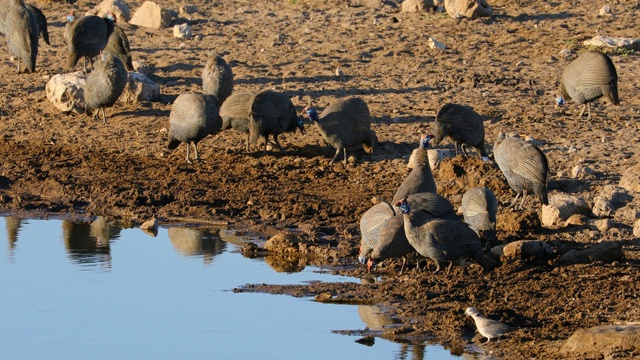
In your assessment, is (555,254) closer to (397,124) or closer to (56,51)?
(397,124)

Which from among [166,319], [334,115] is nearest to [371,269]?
[166,319]

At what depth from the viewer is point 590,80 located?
13461 mm

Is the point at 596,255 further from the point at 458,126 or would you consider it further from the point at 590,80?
the point at 590,80

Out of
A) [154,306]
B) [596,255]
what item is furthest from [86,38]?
[596,255]

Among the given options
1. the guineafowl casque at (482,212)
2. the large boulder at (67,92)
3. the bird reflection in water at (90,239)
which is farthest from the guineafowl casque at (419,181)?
the large boulder at (67,92)

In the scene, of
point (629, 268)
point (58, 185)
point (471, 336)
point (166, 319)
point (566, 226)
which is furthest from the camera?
point (58, 185)

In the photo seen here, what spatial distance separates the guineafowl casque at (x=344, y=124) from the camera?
40.6 ft

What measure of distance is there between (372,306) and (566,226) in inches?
93.3

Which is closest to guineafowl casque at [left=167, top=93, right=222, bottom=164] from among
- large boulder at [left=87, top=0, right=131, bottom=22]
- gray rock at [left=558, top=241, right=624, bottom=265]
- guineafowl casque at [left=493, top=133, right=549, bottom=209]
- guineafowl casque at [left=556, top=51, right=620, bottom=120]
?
guineafowl casque at [left=493, top=133, right=549, bottom=209]

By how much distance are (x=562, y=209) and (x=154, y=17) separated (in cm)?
843

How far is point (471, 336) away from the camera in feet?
26.1

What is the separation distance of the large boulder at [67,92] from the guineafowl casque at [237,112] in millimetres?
2183

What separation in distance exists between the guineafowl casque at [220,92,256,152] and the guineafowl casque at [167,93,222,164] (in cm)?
25

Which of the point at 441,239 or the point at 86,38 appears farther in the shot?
the point at 86,38
